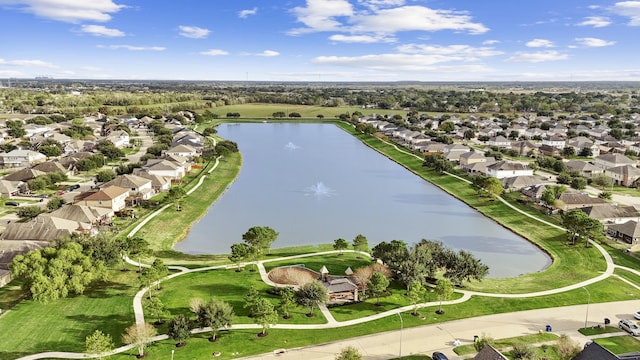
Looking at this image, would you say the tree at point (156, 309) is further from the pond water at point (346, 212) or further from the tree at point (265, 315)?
the pond water at point (346, 212)

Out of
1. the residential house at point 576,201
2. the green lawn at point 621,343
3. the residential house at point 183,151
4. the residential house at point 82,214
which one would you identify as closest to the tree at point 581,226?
the residential house at point 576,201

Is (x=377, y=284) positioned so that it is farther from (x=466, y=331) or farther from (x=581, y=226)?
(x=581, y=226)

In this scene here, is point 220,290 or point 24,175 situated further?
point 24,175

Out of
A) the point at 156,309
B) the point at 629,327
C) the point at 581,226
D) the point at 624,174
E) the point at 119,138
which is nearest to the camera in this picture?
the point at 156,309

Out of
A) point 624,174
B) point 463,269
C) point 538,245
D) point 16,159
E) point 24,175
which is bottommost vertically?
point 538,245

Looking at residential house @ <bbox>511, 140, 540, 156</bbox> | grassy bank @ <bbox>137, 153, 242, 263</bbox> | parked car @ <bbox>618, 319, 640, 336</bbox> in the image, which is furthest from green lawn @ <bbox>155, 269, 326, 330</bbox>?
residential house @ <bbox>511, 140, 540, 156</bbox>

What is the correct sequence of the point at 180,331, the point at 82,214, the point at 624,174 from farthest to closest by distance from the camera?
1. the point at 624,174
2. the point at 82,214
3. the point at 180,331

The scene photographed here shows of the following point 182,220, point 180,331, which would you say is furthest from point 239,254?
point 182,220
